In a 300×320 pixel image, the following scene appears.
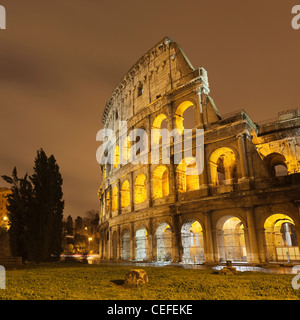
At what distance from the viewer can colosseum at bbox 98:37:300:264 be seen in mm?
16891

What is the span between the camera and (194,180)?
24.0 m

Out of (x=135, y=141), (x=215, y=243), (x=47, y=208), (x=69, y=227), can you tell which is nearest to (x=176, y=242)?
(x=215, y=243)

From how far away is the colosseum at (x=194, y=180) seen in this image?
55.4 ft

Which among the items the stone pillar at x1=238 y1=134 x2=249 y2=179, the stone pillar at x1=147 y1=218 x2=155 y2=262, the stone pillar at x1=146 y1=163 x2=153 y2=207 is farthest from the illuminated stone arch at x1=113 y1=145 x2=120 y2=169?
the stone pillar at x1=238 y1=134 x2=249 y2=179

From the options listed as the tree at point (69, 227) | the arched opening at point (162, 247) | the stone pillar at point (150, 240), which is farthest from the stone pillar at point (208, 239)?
the tree at point (69, 227)

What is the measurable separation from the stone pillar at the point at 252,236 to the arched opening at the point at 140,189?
10426 millimetres

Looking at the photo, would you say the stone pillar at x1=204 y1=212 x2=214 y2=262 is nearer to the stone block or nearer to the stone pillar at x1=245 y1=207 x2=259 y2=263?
the stone pillar at x1=245 y1=207 x2=259 y2=263

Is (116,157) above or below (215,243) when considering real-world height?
above

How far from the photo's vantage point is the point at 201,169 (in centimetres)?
1945

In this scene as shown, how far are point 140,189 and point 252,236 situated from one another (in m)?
11.1

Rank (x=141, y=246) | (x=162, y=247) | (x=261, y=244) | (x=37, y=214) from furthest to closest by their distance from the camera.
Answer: (x=141, y=246)
(x=162, y=247)
(x=37, y=214)
(x=261, y=244)

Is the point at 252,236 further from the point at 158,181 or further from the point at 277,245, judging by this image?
the point at 158,181
